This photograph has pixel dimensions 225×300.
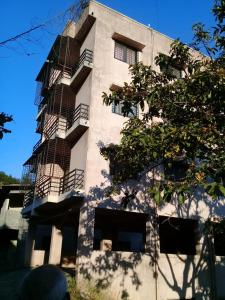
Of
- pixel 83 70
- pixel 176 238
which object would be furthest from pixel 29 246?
pixel 83 70

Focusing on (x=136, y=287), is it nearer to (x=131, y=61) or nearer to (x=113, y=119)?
(x=113, y=119)

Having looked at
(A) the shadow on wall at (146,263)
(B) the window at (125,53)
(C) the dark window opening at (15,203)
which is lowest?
(A) the shadow on wall at (146,263)

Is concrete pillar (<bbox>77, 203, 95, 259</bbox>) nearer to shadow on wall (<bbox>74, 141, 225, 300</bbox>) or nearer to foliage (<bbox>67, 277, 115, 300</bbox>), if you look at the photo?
shadow on wall (<bbox>74, 141, 225, 300</bbox>)

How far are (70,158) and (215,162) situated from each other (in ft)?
33.3

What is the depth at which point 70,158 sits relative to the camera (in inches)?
727

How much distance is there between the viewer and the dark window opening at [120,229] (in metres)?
17.6

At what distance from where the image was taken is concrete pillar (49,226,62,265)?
1789 cm

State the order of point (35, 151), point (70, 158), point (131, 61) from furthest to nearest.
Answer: point (35, 151)
point (131, 61)
point (70, 158)

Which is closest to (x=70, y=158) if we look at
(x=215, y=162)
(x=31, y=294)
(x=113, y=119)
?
(x=113, y=119)

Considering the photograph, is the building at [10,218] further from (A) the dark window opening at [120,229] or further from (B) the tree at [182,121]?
(B) the tree at [182,121]

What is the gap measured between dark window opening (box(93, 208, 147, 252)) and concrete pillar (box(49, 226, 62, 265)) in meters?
2.43

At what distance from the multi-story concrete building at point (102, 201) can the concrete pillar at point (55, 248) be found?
5 centimetres

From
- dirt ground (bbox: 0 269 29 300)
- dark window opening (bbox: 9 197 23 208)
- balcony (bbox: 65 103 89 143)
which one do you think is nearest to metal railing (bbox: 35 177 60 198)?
balcony (bbox: 65 103 89 143)

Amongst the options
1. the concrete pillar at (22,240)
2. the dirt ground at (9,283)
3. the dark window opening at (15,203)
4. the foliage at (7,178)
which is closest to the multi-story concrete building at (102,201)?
the concrete pillar at (22,240)
